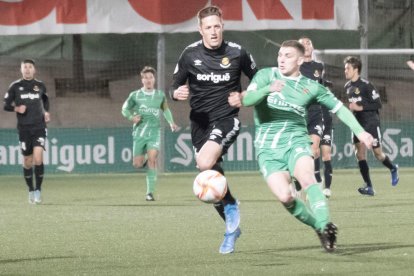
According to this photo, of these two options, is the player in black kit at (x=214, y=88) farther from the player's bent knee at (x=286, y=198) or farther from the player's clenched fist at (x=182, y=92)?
the player's bent knee at (x=286, y=198)

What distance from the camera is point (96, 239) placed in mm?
11398

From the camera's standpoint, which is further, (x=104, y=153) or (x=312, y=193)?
(x=104, y=153)

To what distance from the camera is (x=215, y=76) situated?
414 inches

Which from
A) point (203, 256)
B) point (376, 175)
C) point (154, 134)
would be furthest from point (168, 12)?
point (203, 256)

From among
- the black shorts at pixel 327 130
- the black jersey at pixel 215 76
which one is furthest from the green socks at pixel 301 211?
the black shorts at pixel 327 130

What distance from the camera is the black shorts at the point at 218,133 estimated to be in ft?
33.9

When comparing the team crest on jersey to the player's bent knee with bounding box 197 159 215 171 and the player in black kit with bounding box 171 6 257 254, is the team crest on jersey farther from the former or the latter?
the player's bent knee with bounding box 197 159 215 171

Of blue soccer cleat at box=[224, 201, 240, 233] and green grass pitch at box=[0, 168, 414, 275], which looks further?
blue soccer cleat at box=[224, 201, 240, 233]

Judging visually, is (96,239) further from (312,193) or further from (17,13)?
(17,13)

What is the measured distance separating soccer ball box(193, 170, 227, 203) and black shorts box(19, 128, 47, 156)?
822cm

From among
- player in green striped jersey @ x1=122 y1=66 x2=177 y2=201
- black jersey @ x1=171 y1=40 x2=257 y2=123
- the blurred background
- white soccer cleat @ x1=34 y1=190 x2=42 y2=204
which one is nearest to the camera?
black jersey @ x1=171 y1=40 x2=257 y2=123

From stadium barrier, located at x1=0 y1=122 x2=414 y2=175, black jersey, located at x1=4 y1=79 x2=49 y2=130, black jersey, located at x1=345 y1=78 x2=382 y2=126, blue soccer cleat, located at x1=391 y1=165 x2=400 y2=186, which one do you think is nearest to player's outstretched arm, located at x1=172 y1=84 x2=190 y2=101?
black jersey, located at x1=4 y1=79 x2=49 y2=130

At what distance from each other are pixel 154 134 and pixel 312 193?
8.98 m

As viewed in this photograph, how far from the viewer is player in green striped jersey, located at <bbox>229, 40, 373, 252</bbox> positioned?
31.3 ft
